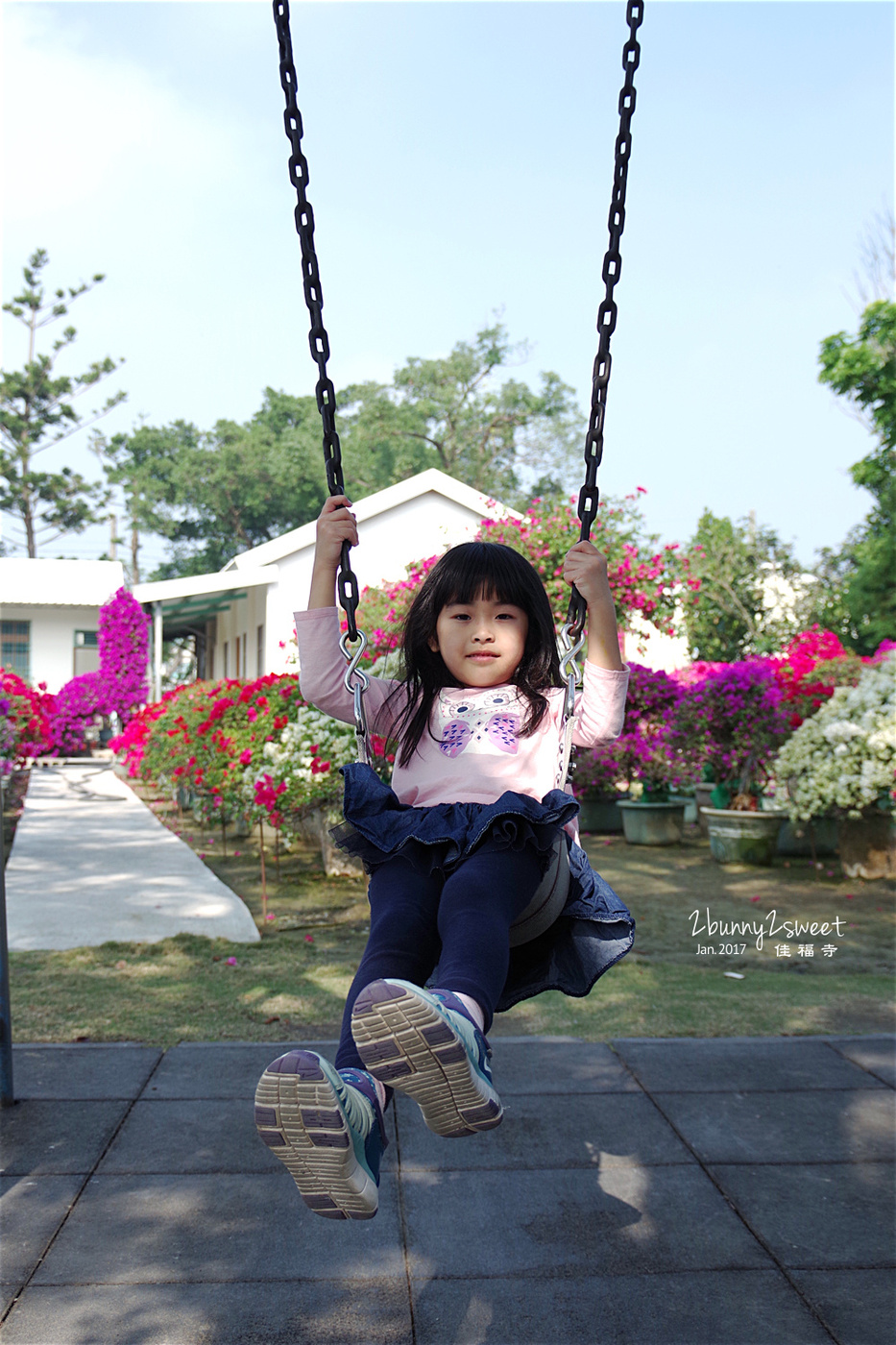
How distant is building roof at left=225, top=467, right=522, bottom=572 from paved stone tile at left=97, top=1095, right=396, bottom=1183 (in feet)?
32.6

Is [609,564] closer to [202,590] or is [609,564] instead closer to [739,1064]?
[202,590]

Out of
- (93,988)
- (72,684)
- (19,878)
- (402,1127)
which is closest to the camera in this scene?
(402,1127)

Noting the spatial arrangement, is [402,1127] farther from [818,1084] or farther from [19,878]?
[19,878]

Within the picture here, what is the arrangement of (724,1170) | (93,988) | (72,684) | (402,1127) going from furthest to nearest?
(72,684)
(93,988)
(402,1127)
(724,1170)

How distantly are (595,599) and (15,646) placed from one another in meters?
19.6

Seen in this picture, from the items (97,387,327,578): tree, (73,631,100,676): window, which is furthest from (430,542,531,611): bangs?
(97,387,327,578): tree

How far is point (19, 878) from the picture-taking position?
21.5 feet

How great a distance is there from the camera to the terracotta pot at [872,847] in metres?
7.38

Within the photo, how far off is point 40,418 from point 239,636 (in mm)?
12218

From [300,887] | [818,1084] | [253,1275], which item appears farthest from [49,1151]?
[300,887]

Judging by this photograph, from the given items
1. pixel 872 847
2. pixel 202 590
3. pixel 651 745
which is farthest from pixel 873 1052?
pixel 202 590

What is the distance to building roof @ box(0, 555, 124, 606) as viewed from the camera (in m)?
19.0

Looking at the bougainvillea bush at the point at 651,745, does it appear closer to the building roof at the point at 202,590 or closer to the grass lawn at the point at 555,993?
the grass lawn at the point at 555,993

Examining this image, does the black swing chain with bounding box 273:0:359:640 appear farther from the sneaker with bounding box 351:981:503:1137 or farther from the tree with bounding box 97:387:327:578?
the tree with bounding box 97:387:327:578
